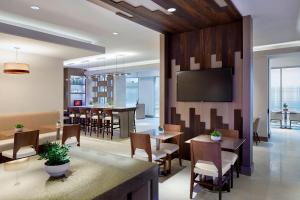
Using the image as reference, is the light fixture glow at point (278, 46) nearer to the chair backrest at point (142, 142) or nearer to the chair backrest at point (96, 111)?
the chair backrest at point (142, 142)

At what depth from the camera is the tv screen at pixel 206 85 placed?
4070 millimetres

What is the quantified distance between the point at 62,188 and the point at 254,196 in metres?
2.83

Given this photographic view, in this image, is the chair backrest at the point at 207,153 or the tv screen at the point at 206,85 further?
the tv screen at the point at 206,85

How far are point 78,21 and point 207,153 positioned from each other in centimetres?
360

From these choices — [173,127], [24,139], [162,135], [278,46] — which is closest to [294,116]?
[278,46]

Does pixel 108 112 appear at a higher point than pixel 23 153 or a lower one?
higher

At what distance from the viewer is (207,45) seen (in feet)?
14.4

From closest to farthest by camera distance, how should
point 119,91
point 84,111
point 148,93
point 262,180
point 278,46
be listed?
point 262,180 → point 278,46 → point 84,111 → point 119,91 → point 148,93

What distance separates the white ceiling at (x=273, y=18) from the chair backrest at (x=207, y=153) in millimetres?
2287

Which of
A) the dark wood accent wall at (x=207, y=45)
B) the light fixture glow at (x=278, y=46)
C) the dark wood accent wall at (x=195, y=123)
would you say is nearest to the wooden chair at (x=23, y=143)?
the dark wood accent wall at (x=195, y=123)

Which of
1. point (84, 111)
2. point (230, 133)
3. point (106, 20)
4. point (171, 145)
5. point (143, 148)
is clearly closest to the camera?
point (143, 148)

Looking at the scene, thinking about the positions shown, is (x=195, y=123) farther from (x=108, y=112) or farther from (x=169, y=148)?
(x=108, y=112)

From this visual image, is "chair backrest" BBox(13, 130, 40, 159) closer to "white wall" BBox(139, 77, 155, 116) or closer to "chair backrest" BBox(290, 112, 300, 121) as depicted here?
"chair backrest" BBox(290, 112, 300, 121)

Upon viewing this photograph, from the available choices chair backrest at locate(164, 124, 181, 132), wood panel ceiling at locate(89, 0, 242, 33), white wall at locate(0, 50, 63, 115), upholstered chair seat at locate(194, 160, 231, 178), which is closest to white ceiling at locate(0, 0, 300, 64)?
wood panel ceiling at locate(89, 0, 242, 33)
